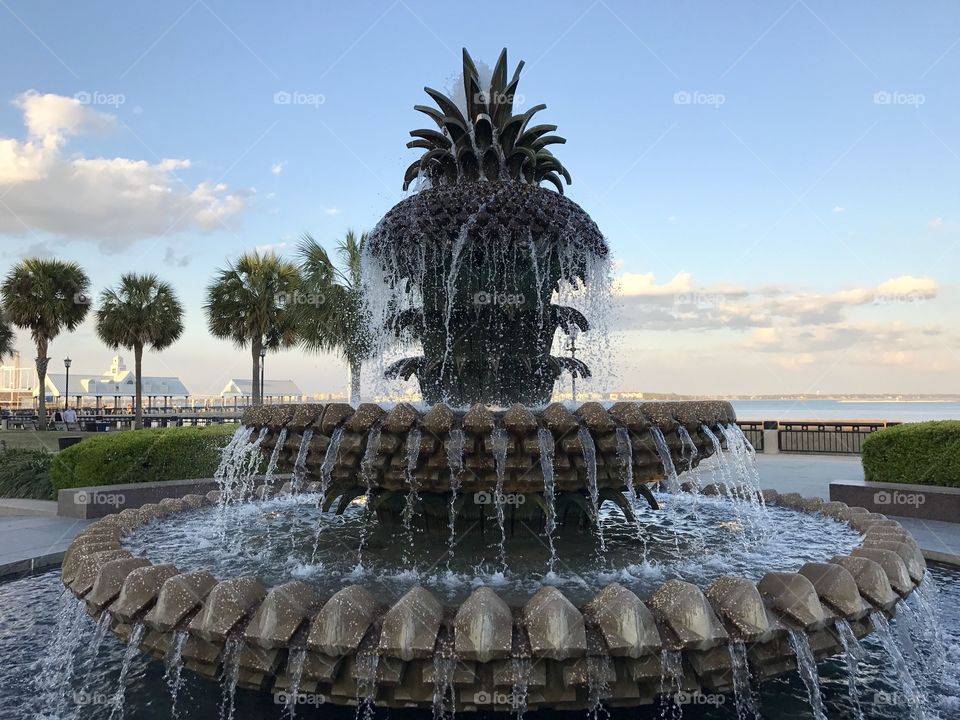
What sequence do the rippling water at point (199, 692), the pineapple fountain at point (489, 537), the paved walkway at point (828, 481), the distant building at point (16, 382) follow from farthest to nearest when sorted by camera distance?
the distant building at point (16, 382) < the paved walkway at point (828, 481) < the rippling water at point (199, 692) < the pineapple fountain at point (489, 537)

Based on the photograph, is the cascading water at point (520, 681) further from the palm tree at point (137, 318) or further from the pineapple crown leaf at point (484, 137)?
the palm tree at point (137, 318)

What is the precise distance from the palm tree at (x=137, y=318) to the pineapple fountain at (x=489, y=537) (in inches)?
1416

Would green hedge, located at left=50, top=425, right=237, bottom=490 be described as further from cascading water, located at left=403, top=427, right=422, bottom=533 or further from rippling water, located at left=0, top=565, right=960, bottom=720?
cascading water, located at left=403, top=427, right=422, bottom=533

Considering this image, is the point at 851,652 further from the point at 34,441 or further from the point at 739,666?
the point at 34,441

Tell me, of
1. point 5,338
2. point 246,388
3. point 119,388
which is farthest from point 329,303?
point 246,388

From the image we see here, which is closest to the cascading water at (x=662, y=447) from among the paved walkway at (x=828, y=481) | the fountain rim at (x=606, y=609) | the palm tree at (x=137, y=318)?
the fountain rim at (x=606, y=609)

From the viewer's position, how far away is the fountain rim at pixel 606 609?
2965mm

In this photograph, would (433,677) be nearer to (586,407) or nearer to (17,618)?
(586,407)

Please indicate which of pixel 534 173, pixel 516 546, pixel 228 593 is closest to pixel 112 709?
pixel 228 593

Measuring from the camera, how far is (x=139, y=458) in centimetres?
1196

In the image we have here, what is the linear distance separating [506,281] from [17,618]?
560cm

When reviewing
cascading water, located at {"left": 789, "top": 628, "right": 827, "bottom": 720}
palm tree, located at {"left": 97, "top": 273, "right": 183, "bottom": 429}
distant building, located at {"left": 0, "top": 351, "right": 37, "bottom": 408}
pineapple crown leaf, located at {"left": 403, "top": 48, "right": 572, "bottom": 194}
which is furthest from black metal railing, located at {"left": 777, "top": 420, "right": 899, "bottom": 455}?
distant building, located at {"left": 0, "top": 351, "right": 37, "bottom": 408}

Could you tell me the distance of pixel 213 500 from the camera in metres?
7.59

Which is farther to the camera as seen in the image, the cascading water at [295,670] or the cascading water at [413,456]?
the cascading water at [413,456]
